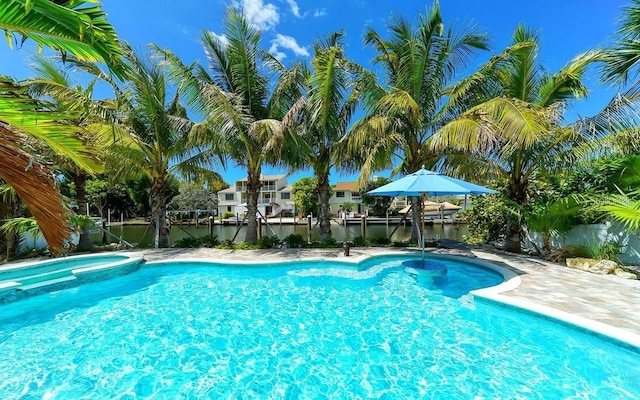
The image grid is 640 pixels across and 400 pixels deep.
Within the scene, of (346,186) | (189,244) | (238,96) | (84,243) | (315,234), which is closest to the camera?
(238,96)

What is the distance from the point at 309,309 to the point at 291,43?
Answer: 43.9 ft

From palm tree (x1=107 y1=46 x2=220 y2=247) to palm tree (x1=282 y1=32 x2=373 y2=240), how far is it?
15.9ft

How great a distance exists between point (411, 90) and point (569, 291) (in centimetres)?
835

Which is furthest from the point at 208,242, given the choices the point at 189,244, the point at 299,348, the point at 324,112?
the point at 299,348

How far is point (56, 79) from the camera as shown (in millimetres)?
11492

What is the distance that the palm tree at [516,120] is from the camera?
27.9 ft

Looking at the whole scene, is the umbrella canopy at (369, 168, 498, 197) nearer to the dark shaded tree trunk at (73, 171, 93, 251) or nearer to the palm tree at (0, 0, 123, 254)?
A: the palm tree at (0, 0, 123, 254)

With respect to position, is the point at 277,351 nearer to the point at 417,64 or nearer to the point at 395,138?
the point at 395,138

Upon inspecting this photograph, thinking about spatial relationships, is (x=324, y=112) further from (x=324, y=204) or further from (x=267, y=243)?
(x=267, y=243)

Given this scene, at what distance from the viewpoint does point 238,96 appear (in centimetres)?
1156

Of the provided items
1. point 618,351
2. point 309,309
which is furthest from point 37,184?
point 618,351

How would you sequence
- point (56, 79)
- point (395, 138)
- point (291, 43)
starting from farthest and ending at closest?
point (291, 43) < point (56, 79) < point (395, 138)

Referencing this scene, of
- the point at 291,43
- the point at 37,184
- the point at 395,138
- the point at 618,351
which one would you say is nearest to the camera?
the point at 37,184

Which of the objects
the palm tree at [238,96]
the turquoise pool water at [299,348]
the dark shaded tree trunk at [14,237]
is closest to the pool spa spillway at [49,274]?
the turquoise pool water at [299,348]
